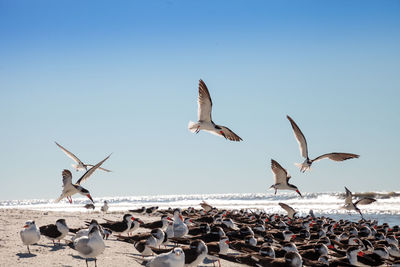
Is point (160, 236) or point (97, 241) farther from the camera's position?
point (160, 236)

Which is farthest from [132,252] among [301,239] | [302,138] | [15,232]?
[302,138]

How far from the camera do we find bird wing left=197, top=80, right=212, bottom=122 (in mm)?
14219

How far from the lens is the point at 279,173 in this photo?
59.7 ft

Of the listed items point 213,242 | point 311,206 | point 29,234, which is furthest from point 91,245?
point 311,206

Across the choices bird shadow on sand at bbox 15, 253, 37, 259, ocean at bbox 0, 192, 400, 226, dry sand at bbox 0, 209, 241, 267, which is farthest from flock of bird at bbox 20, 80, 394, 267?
ocean at bbox 0, 192, 400, 226

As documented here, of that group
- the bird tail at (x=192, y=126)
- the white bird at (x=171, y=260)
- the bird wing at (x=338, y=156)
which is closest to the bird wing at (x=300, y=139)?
the bird wing at (x=338, y=156)

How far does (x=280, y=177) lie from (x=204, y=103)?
5.89 meters

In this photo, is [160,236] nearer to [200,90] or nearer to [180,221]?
[180,221]

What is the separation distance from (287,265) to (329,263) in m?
1.51

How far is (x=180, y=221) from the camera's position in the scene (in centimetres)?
1440

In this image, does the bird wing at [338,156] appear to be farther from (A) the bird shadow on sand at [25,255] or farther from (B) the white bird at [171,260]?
(A) the bird shadow on sand at [25,255]

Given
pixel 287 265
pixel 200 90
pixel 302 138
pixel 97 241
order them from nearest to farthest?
pixel 97 241
pixel 287 265
pixel 200 90
pixel 302 138

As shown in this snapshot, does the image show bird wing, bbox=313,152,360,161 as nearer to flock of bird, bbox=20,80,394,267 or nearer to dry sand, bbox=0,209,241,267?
flock of bird, bbox=20,80,394,267

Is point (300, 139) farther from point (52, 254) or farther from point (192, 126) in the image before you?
point (52, 254)
